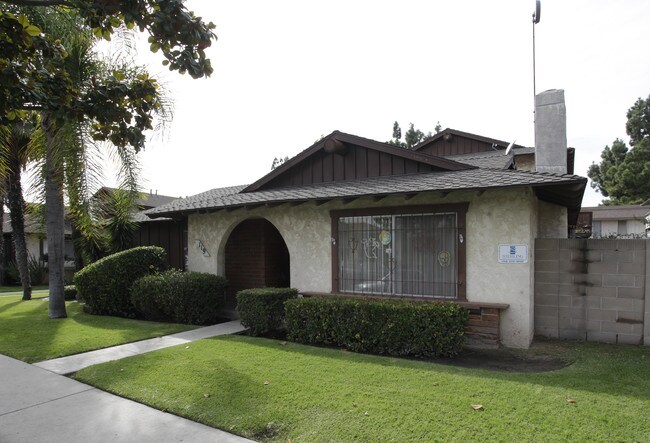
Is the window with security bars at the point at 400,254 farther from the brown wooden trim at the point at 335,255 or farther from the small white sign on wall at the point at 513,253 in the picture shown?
the small white sign on wall at the point at 513,253

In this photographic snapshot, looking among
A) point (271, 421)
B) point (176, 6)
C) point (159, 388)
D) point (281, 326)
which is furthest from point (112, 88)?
point (281, 326)

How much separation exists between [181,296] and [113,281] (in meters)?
2.41

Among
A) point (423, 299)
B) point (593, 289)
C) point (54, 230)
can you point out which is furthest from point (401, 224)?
point (54, 230)

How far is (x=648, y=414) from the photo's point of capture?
3885mm

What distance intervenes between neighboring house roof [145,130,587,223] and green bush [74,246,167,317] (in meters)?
1.32

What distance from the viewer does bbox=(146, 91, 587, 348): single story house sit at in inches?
259

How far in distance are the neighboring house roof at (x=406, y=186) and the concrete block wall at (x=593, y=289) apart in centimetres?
109

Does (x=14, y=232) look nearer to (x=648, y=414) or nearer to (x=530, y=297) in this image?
(x=530, y=297)

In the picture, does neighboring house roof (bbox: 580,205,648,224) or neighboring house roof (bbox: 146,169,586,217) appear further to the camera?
neighboring house roof (bbox: 580,205,648,224)

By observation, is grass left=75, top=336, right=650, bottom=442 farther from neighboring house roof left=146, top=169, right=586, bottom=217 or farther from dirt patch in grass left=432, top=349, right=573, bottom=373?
neighboring house roof left=146, top=169, right=586, bottom=217

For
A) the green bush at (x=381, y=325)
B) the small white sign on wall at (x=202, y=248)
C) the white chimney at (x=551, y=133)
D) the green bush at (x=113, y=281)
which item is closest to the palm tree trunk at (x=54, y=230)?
the green bush at (x=113, y=281)

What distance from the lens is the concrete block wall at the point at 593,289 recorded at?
6508 mm

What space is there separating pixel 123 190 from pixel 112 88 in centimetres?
571

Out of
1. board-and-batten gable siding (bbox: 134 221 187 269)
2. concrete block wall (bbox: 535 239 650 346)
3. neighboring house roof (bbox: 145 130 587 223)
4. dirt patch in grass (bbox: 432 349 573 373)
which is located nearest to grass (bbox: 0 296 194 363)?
neighboring house roof (bbox: 145 130 587 223)
